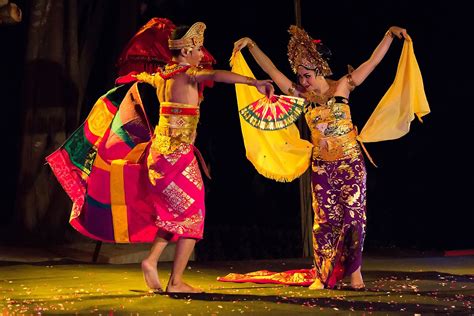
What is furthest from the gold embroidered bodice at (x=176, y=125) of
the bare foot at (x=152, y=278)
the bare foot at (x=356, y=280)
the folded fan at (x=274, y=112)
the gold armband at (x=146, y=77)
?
the bare foot at (x=356, y=280)

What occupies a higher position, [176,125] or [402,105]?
[402,105]

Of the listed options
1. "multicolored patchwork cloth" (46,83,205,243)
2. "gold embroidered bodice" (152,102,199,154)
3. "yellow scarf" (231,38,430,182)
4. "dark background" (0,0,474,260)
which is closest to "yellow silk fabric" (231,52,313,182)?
"yellow scarf" (231,38,430,182)

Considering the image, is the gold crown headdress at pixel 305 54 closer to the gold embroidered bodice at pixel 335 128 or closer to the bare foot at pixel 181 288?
the gold embroidered bodice at pixel 335 128

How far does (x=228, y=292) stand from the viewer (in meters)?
6.06

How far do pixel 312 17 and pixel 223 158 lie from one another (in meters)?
2.17

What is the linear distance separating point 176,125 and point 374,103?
6.23m

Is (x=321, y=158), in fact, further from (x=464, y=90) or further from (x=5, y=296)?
(x=464, y=90)

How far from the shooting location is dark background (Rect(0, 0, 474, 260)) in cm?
1148

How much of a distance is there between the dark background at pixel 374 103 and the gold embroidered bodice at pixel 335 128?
474cm

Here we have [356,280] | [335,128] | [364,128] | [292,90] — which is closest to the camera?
[356,280]

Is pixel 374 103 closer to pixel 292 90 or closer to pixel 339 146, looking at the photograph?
pixel 292 90

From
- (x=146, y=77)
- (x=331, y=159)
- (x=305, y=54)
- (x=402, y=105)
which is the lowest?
(x=331, y=159)

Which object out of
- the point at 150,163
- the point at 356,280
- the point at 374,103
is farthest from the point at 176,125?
the point at 374,103

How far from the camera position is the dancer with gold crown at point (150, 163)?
5.98 metres
